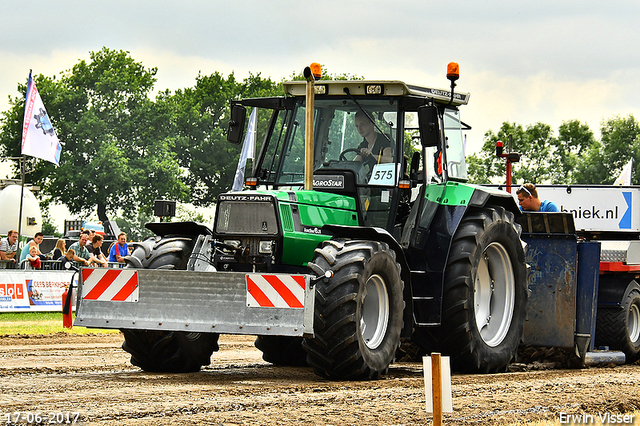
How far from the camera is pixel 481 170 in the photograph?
59.5 meters

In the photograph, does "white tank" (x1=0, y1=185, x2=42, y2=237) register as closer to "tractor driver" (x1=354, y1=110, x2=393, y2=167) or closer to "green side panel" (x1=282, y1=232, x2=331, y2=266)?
"tractor driver" (x1=354, y1=110, x2=393, y2=167)

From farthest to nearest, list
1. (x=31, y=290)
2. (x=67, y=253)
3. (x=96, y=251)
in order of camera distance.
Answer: (x=31, y=290), (x=96, y=251), (x=67, y=253)

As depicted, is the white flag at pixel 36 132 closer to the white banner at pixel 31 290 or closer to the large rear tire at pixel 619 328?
the white banner at pixel 31 290

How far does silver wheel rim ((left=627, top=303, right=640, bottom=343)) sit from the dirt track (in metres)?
2.56

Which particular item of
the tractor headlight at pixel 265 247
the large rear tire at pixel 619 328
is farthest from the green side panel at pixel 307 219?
the large rear tire at pixel 619 328

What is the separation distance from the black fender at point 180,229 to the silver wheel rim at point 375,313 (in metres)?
1.72

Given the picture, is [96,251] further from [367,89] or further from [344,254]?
[344,254]

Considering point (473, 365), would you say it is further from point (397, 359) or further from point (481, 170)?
point (481, 170)

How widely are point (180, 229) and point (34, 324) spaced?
372 inches

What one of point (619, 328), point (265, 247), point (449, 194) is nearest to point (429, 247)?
point (449, 194)

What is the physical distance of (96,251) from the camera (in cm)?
1981

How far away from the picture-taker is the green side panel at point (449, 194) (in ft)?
31.2

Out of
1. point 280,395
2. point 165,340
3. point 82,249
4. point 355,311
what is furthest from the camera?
point 82,249

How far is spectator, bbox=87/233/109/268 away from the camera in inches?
728
